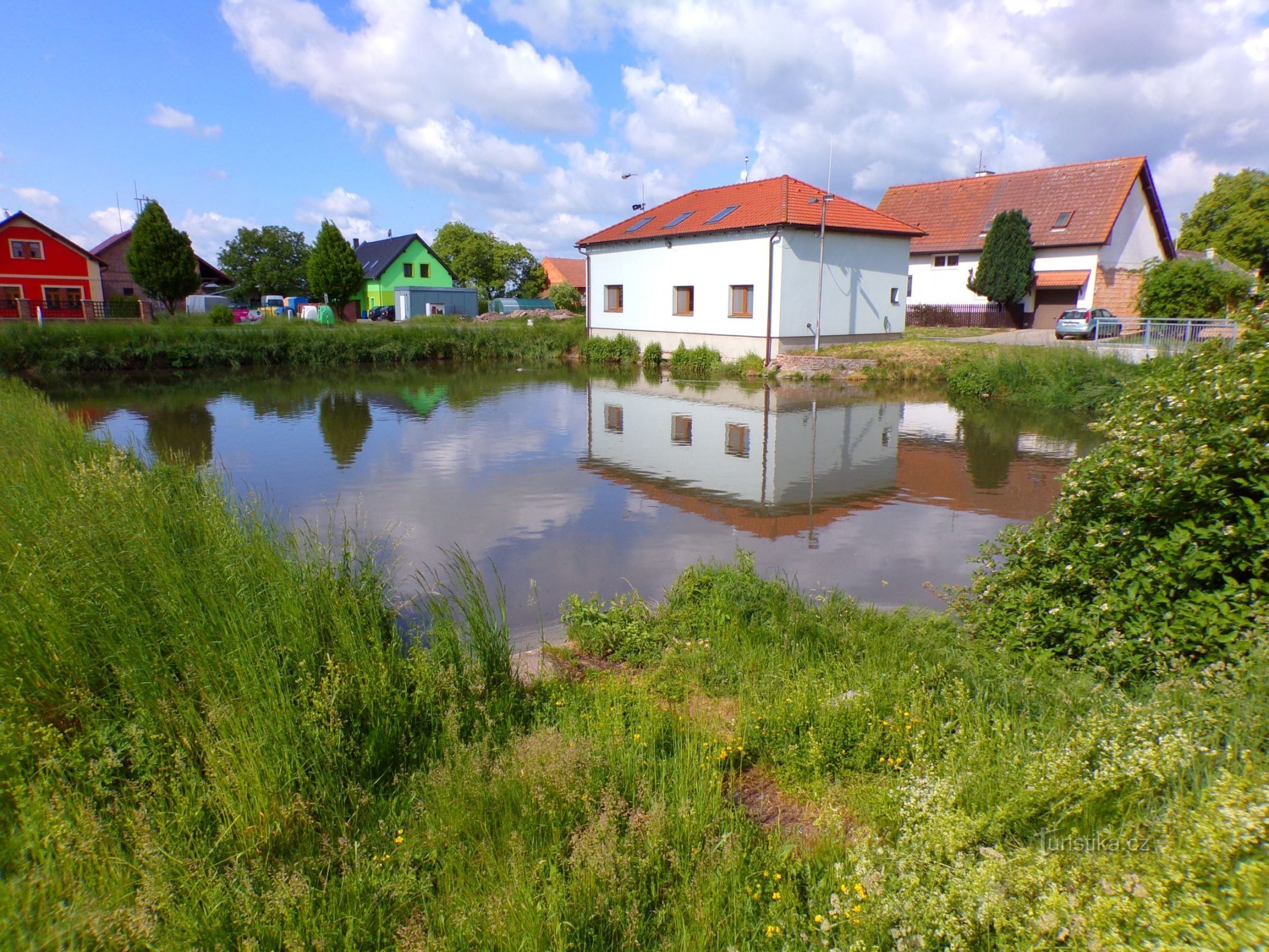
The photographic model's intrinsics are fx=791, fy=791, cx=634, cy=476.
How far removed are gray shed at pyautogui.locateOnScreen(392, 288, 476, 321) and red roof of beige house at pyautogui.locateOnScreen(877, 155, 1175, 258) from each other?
26070 millimetres

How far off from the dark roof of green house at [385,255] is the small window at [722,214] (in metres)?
32.5

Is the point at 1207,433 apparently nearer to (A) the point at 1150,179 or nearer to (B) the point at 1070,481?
(B) the point at 1070,481

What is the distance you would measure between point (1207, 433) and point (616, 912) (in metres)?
3.44

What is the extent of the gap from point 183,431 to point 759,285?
17.3 m

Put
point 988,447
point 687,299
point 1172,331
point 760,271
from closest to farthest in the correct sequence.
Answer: point 988,447 < point 1172,331 < point 760,271 < point 687,299

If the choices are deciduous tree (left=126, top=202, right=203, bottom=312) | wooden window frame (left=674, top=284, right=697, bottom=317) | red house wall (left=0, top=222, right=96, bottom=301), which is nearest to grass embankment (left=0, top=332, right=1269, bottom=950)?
wooden window frame (left=674, top=284, right=697, bottom=317)

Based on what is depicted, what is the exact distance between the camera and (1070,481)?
4512mm

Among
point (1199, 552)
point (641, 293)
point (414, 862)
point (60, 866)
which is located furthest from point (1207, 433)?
point (641, 293)

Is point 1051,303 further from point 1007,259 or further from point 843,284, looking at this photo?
point 843,284

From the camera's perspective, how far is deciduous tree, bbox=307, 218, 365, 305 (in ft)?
145

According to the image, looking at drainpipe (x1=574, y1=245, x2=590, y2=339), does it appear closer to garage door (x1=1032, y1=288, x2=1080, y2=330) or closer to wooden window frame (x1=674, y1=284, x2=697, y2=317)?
wooden window frame (x1=674, y1=284, x2=697, y2=317)

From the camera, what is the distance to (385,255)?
56.8 m

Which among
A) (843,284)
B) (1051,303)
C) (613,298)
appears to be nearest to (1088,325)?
(843,284)

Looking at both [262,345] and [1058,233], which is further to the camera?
[1058,233]
